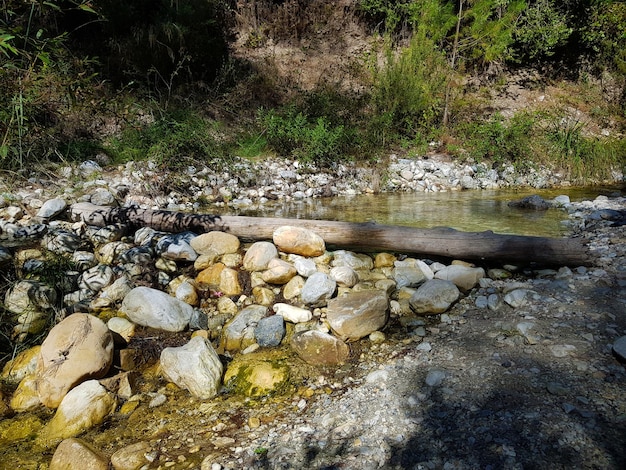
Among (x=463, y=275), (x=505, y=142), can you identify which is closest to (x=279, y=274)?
(x=463, y=275)

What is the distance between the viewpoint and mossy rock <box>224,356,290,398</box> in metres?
2.15

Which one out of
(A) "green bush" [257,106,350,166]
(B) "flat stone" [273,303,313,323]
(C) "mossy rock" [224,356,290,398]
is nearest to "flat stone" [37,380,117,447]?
(C) "mossy rock" [224,356,290,398]

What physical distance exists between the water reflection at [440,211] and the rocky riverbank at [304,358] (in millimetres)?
1134

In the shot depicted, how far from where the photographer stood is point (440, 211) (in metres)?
5.65

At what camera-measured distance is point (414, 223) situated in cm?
493

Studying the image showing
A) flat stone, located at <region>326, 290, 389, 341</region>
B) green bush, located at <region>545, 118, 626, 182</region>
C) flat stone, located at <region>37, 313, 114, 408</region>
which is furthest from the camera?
green bush, located at <region>545, 118, 626, 182</region>

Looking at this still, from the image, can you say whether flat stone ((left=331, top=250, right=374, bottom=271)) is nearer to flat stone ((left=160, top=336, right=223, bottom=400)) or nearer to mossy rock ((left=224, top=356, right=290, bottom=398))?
mossy rock ((left=224, top=356, right=290, bottom=398))

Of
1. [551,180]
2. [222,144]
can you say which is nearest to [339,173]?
[222,144]

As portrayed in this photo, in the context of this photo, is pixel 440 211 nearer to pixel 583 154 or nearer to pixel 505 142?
pixel 505 142

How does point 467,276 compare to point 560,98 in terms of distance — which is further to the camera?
point 560,98

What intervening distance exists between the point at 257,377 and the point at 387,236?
6.31ft

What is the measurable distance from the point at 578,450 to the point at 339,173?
6.49 metres

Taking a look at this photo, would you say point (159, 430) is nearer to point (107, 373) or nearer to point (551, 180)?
point (107, 373)

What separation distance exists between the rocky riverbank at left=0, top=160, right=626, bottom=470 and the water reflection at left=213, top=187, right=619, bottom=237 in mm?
1134
